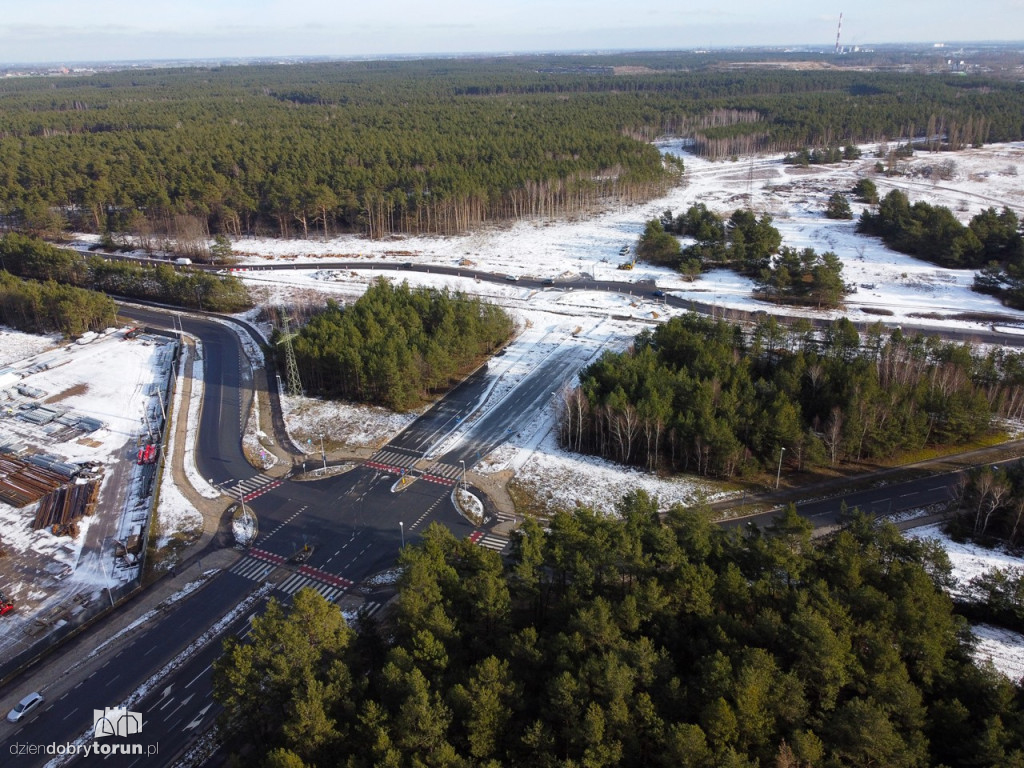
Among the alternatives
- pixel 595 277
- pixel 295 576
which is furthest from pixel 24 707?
pixel 595 277

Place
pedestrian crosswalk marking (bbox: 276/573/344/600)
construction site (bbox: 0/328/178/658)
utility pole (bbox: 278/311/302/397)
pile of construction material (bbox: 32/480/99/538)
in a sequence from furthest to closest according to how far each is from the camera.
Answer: utility pole (bbox: 278/311/302/397), pile of construction material (bbox: 32/480/99/538), construction site (bbox: 0/328/178/658), pedestrian crosswalk marking (bbox: 276/573/344/600)

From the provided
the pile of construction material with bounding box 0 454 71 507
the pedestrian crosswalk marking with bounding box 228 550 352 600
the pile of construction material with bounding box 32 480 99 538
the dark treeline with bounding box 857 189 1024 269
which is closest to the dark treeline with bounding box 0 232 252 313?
the pile of construction material with bounding box 0 454 71 507

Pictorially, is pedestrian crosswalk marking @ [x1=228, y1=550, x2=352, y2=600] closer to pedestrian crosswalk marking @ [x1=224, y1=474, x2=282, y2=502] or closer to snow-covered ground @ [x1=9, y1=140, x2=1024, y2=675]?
pedestrian crosswalk marking @ [x1=224, y1=474, x2=282, y2=502]

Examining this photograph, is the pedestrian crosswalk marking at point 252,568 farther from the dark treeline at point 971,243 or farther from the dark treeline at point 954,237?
the dark treeline at point 954,237

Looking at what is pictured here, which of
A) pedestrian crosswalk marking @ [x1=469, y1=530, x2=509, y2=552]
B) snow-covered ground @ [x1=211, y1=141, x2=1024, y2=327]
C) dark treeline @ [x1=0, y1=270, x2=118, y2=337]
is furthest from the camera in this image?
snow-covered ground @ [x1=211, y1=141, x2=1024, y2=327]

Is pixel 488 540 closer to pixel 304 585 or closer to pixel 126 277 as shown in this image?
pixel 304 585

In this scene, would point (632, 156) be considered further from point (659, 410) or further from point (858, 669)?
point (858, 669)
